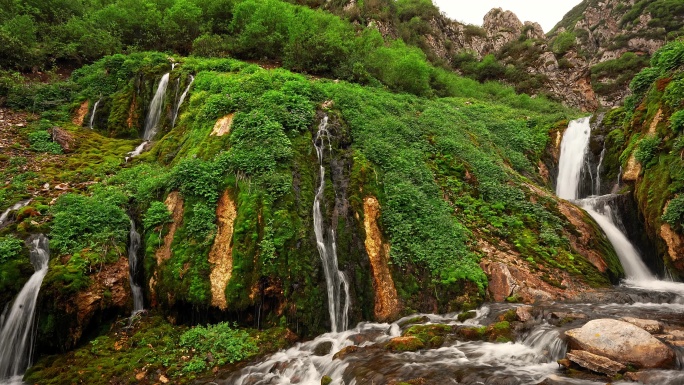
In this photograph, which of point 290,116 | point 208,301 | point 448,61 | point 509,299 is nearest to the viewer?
point 208,301

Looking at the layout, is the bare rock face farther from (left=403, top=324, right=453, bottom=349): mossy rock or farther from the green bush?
(left=403, top=324, right=453, bottom=349): mossy rock

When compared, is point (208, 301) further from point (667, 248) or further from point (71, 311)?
point (667, 248)

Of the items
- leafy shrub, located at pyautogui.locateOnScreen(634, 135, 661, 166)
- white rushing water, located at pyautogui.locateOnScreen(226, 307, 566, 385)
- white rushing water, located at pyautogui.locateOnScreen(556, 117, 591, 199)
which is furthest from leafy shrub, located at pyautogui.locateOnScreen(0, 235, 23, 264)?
white rushing water, located at pyautogui.locateOnScreen(556, 117, 591, 199)

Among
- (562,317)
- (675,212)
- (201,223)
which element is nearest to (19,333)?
(201,223)

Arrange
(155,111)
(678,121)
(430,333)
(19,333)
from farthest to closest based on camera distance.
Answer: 1. (155,111)
2. (678,121)
3. (430,333)
4. (19,333)

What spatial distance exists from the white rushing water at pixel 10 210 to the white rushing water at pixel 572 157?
65.0ft

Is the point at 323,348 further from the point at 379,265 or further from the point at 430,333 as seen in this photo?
the point at 379,265

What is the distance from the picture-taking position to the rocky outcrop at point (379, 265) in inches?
353

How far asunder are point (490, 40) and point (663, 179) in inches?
1629

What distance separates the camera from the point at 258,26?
20781 millimetres

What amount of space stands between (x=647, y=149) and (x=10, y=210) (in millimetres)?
18451

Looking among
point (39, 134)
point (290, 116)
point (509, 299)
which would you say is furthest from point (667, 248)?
point (39, 134)

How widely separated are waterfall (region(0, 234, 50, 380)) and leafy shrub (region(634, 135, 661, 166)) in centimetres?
1687

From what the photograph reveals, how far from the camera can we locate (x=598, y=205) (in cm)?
1320
